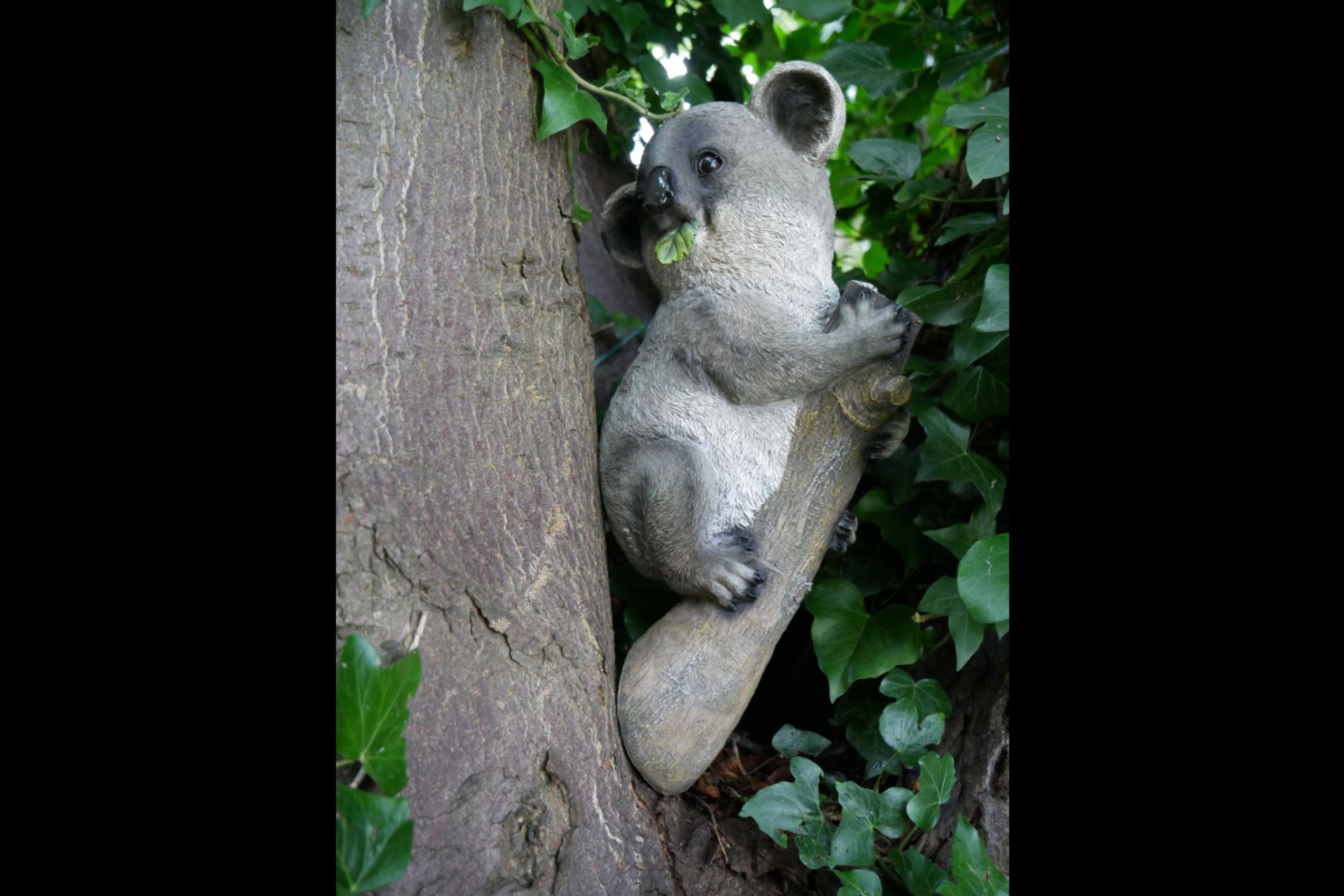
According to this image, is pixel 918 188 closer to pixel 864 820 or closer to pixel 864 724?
pixel 864 724

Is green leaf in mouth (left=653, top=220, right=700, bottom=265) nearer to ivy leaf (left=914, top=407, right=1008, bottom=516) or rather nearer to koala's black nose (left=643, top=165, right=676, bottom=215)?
koala's black nose (left=643, top=165, right=676, bottom=215)

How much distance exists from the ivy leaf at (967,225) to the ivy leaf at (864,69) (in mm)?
403

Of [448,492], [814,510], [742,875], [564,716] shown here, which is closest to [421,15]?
[448,492]

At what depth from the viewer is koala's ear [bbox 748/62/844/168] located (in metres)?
1.77

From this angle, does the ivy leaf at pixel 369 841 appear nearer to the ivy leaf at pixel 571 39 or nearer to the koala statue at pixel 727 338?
the koala statue at pixel 727 338

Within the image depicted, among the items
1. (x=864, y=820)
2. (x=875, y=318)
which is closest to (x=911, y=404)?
(x=875, y=318)

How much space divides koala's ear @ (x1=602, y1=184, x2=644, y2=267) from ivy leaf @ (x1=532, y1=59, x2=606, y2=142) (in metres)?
0.24

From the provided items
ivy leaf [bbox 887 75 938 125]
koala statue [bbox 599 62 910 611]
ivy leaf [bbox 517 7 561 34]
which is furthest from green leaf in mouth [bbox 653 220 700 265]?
ivy leaf [bbox 887 75 938 125]

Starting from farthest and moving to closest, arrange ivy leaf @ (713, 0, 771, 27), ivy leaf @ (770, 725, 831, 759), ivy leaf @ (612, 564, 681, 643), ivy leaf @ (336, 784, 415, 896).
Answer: ivy leaf @ (713, 0, 771, 27), ivy leaf @ (612, 564, 681, 643), ivy leaf @ (770, 725, 831, 759), ivy leaf @ (336, 784, 415, 896)

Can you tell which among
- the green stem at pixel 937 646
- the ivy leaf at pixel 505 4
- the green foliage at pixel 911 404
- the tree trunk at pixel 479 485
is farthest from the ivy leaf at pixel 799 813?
the ivy leaf at pixel 505 4

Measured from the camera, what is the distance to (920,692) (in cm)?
179

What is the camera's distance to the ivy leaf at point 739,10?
216cm

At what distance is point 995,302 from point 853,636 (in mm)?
653

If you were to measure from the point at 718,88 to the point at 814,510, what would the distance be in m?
1.37
